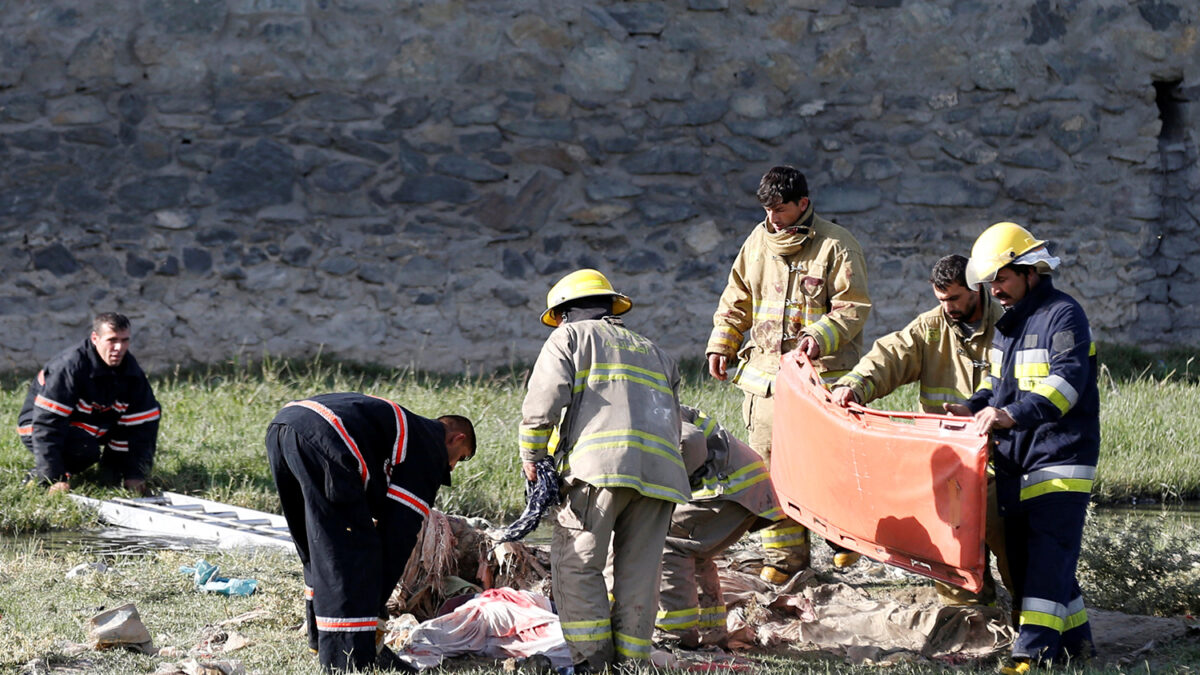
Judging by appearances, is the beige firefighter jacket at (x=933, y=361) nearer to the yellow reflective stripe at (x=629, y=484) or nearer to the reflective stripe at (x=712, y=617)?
the reflective stripe at (x=712, y=617)

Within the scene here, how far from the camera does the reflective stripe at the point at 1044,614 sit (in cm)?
488

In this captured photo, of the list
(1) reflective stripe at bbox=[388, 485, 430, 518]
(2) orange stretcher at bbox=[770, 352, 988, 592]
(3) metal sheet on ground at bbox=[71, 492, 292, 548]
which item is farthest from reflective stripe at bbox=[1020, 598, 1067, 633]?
(3) metal sheet on ground at bbox=[71, 492, 292, 548]

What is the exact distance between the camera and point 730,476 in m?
5.46

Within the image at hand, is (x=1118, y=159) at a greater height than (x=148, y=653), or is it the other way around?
(x=1118, y=159)

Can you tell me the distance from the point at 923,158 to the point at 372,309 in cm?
469

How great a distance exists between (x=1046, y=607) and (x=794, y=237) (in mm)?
2178

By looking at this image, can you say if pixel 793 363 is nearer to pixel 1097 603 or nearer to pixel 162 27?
pixel 1097 603

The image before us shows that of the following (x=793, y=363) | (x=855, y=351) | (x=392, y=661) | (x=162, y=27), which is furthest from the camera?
(x=162, y=27)

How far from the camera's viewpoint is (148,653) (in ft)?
16.1

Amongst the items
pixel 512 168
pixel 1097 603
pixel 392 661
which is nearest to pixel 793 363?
pixel 1097 603

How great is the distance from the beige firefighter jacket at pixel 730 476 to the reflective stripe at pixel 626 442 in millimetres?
519

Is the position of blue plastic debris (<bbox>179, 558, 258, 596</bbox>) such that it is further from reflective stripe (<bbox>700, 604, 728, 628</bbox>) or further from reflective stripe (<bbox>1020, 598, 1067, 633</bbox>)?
reflective stripe (<bbox>1020, 598, 1067, 633</bbox>)

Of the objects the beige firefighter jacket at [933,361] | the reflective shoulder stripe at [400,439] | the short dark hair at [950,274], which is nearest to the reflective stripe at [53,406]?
the reflective shoulder stripe at [400,439]

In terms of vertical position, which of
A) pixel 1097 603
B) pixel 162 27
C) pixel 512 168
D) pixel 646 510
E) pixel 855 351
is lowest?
pixel 1097 603
